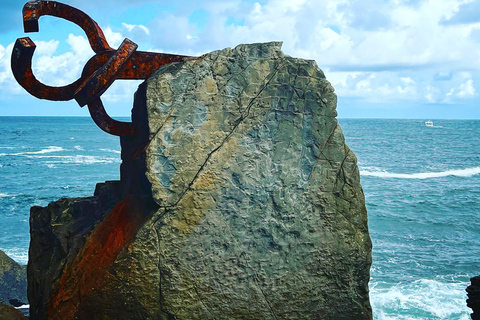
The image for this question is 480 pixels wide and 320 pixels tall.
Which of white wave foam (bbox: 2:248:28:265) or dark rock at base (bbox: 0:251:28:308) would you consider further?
white wave foam (bbox: 2:248:28:265)

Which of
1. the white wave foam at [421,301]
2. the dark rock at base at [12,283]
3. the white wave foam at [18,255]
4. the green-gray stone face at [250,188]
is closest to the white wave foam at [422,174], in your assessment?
the white wave foam at [421,301]

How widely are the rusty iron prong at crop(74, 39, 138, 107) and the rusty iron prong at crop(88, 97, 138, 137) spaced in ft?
0.40

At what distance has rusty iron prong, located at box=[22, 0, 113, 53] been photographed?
3807 mm

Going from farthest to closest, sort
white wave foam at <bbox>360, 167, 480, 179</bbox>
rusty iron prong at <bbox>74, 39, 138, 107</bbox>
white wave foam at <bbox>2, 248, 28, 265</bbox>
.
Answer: white wave foam at <bbox>360, 167, 480, 179</bbox> → white wave foam at <bbox>2, 248, 28, 265</bbox> → rusty iron prong at <bbox>74, 39, 138, 107</bbox>

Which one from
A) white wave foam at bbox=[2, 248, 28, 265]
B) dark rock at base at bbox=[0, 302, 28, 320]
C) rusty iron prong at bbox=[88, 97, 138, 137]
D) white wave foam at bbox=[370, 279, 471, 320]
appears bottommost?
white wave foam at bbox=[2, 248, 28, 265]

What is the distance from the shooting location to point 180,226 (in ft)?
12.7

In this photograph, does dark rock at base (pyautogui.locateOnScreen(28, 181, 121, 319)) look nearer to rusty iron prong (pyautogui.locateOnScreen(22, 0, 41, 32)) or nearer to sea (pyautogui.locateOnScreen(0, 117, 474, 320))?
rusty iron prong (pyautogui.locateOnScreen(22, 0, 41, 32))

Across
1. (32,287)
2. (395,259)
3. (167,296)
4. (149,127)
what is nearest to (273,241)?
(167,296)

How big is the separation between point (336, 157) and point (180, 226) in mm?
1445

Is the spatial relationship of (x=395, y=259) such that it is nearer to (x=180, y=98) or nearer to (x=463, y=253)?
(x=463, y=253)

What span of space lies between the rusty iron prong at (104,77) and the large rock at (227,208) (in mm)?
279

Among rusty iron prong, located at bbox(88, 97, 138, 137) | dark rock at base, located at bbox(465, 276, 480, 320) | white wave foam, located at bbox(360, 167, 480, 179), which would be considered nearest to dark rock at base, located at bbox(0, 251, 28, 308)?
rusty iron prong, located at bbox(88, 97, 138, 137)

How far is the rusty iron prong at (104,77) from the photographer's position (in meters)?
3.73

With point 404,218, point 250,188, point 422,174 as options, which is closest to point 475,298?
point 250,188
